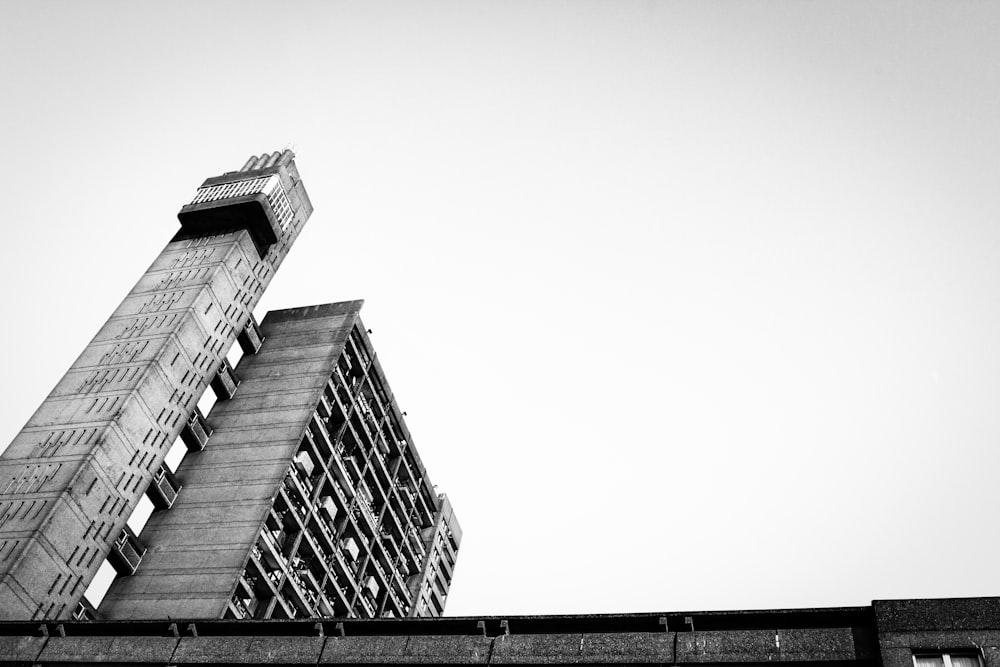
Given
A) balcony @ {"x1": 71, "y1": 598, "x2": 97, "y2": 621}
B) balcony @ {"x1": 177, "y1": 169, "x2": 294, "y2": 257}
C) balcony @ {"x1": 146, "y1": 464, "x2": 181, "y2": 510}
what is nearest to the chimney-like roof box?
balcony @ {"x1": 177, "y1": 169, "x2": 294, "y2": 257}

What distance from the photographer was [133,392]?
55.2 metres

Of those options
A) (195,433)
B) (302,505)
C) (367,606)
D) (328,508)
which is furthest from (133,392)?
(367,606)

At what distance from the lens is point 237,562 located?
53.7 meters

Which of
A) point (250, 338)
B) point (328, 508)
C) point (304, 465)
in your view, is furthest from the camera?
point (250, 338)

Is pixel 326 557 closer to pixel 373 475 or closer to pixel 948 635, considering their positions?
pixel 373 475

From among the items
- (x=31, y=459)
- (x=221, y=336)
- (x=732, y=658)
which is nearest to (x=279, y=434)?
(x=221, y=336)

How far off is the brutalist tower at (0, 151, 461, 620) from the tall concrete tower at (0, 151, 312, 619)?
11cm

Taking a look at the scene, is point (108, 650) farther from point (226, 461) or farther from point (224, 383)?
point (224, 383)

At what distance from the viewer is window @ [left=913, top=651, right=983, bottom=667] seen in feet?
76.2

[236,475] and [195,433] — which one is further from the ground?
[195,433]

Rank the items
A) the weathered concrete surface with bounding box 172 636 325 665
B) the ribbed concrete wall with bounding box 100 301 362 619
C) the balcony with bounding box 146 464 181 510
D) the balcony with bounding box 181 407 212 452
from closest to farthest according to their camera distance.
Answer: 1. the weathered concrete surface with bounding box 172 636 325 665
2. the ribbed concrete wall with bounding box 100 301 362 619
3. the balcony with bounding box 146 464 181 510
4. the balcony with bounding box 181 407 212 452

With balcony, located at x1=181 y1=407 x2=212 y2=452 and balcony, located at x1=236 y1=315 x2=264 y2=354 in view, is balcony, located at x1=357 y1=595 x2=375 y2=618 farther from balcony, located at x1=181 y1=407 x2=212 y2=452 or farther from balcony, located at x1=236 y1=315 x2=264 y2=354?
balcony, located at x1=236 y1=315 x2=264 y2=354

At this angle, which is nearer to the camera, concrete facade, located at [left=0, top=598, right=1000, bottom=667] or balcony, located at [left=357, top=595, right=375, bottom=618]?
concrete facade, located at [left=0, top=598, right=1000, bottom=667]

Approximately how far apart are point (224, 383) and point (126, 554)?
1497 cm
